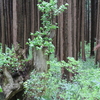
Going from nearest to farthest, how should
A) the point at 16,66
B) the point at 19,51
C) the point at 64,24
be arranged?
the point at 16,66 < the point at 19,51 < the point at 64,24

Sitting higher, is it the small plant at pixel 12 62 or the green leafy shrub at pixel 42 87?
the small plant at pixel 12 62

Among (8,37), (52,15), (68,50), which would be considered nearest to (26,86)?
(52,15)

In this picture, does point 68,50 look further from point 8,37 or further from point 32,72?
point 8,37

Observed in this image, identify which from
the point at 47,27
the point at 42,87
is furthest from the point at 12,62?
the point at 47,27

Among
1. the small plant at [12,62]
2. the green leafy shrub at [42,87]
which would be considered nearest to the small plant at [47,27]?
the green leafy shrub at [42,87]

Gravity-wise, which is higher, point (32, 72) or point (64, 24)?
point (64, 24)

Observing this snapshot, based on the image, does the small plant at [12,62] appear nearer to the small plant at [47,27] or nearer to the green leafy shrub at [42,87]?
the green leafy shrub at [42,87]

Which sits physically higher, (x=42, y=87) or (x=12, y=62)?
(x=12, y=62)

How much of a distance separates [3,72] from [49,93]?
1224 millimetres

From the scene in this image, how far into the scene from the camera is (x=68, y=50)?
546 cm

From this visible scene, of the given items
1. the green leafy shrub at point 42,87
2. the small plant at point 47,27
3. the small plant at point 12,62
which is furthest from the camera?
the small plant at point 12,62

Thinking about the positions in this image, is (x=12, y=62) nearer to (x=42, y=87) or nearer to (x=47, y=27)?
(x=42, y=87)

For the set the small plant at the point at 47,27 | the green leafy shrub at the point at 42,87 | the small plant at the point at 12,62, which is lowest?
the green leafy shrub at the point at 42,87

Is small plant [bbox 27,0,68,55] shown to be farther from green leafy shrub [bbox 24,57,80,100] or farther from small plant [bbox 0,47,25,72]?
small plant [bbox 0,47,25,72]
